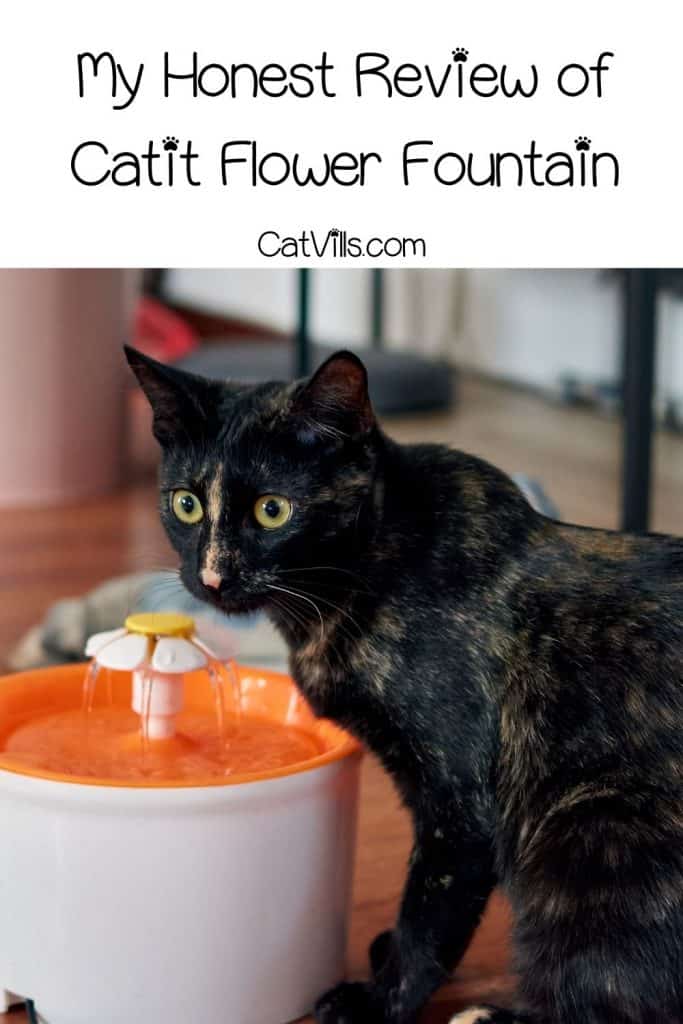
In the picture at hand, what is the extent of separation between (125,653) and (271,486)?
0.69 ft

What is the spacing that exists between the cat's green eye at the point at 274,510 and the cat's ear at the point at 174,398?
3.2 inches

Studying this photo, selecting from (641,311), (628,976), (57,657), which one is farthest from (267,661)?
(628,976)

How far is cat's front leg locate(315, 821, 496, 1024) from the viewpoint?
1.12 metres

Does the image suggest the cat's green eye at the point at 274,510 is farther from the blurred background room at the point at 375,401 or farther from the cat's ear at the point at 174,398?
the blurred background room at the point at 375,401

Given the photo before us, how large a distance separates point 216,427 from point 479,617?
9.9 inches

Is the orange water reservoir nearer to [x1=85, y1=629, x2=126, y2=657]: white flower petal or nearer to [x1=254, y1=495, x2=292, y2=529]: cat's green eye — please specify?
[x1=85, y1=629, x2=126, y2=657]: white flower petal

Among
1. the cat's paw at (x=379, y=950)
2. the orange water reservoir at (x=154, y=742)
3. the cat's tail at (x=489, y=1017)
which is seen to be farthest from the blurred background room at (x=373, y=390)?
the cat's tail at (x=489, y=1017)

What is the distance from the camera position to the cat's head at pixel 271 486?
111 cm

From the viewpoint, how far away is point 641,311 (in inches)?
82.2

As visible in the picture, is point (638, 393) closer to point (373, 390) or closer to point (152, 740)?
point (152, 740)

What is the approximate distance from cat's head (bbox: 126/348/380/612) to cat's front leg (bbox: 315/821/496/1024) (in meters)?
0.22

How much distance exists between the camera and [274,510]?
112 cm

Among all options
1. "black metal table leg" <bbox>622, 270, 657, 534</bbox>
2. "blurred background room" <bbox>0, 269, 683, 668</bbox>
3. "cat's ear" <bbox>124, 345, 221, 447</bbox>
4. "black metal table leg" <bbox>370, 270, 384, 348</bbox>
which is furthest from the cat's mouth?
"black metal table leg" <bbox>370, 270, 384, 348</bbox>

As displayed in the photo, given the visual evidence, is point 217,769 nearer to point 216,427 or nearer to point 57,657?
point 216,427
